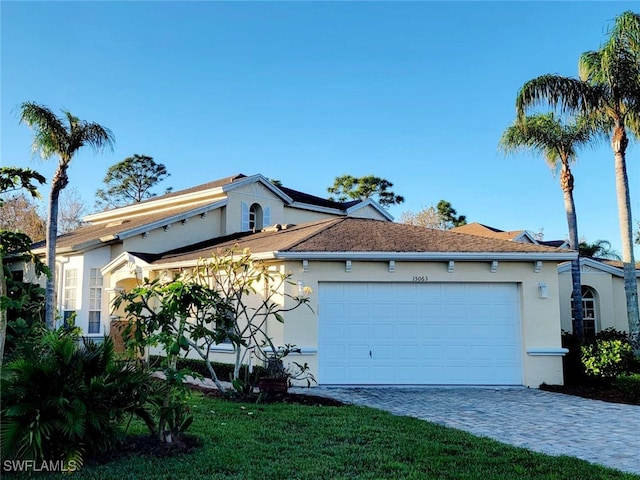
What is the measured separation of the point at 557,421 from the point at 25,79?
12.2 metres

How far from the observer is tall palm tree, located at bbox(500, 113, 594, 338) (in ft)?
51.3

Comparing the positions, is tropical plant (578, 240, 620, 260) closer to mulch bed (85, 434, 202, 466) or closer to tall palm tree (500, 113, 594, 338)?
tall palm tree (500, 113, 594, 338)

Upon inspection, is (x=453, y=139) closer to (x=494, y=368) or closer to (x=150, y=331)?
(x=494, y=368)

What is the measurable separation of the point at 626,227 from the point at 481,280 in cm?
394

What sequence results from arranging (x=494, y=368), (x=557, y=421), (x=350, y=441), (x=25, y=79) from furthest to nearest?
(x=494, y=368) < (x=25, y=79) < (x=557, y=421) < (x=350, y=441)

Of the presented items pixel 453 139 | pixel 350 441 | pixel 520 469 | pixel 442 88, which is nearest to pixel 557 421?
pixel 520 469

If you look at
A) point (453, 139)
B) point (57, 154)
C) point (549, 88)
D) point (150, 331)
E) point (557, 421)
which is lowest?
point (557, 421)

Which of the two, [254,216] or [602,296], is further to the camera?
[254,216]

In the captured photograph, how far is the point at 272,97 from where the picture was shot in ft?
61.7

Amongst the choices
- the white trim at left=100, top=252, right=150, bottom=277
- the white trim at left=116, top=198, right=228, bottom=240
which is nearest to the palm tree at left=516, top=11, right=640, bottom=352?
the white trim at left=116, top=198, right=228, bottom=240

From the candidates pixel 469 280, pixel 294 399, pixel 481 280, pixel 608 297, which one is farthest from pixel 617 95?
pixel 294 399

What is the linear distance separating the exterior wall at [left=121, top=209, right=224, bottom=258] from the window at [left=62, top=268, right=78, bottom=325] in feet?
7.85

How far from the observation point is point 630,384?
34.8 feet

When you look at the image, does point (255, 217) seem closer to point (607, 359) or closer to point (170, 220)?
point (170, 220)
